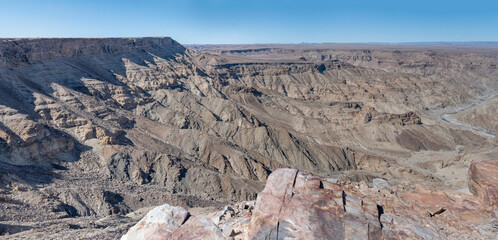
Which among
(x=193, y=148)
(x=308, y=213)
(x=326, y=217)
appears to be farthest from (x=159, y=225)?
(x=193, y=148)

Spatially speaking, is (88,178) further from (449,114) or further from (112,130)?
(449,114)

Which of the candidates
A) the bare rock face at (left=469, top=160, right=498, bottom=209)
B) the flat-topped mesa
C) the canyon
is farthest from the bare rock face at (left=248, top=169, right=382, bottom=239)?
the flat-topped mesa

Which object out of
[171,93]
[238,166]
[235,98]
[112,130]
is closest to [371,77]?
[235,98]

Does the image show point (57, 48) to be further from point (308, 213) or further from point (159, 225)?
point (308, 213)

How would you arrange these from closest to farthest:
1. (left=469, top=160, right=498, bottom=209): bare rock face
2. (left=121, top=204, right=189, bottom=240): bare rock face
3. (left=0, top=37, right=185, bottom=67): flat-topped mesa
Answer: (left=121, top=204, right=189, bottom=240): bare rock face → (left=469, top=160, right=498, bottom=209): bare rock face → (left=0, top=37, right=185, bottom=67): flat-topped mesa

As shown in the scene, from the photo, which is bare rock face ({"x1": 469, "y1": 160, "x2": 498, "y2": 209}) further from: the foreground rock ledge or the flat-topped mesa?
the flat-topped mesa

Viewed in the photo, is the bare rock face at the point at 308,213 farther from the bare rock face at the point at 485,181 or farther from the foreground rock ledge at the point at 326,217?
the bare rock face at the point at 485,181
